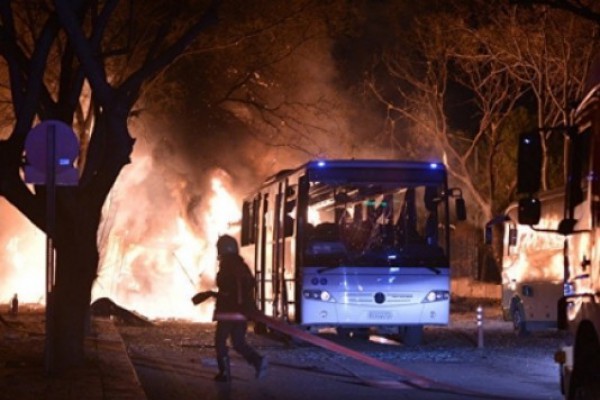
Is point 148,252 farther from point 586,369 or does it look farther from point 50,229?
point 586,369

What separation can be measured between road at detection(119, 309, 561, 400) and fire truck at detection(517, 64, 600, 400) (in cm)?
540

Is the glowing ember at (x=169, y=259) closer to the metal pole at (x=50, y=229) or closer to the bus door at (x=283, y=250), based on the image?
the bus door at (x=283, y=250)

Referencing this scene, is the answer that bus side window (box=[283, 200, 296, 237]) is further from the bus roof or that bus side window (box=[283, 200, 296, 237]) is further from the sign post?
the sign post

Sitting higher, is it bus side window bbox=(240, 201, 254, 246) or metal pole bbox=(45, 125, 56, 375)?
bus side window bbox=(240, 201, 254, 246)

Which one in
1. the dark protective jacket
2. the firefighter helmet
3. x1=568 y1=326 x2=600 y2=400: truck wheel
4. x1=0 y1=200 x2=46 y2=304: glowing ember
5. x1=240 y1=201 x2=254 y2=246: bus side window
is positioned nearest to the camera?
x1=568 y1=326 x2=600 y2=400: truck wheel

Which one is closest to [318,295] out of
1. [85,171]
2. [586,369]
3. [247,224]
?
[85,171]

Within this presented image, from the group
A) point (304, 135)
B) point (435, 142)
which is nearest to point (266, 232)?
point (304, 135)

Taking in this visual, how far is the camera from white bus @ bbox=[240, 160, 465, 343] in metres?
20.0

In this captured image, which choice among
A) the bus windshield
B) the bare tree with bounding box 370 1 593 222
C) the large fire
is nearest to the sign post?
the bus windshield

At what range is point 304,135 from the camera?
34625 mm

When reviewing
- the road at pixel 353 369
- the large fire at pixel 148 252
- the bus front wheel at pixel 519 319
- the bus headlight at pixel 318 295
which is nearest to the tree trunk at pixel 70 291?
the road at pixel 353 369

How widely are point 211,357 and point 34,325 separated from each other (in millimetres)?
5719

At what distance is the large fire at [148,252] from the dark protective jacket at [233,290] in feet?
83.2

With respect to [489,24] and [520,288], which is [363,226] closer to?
[520,288]
